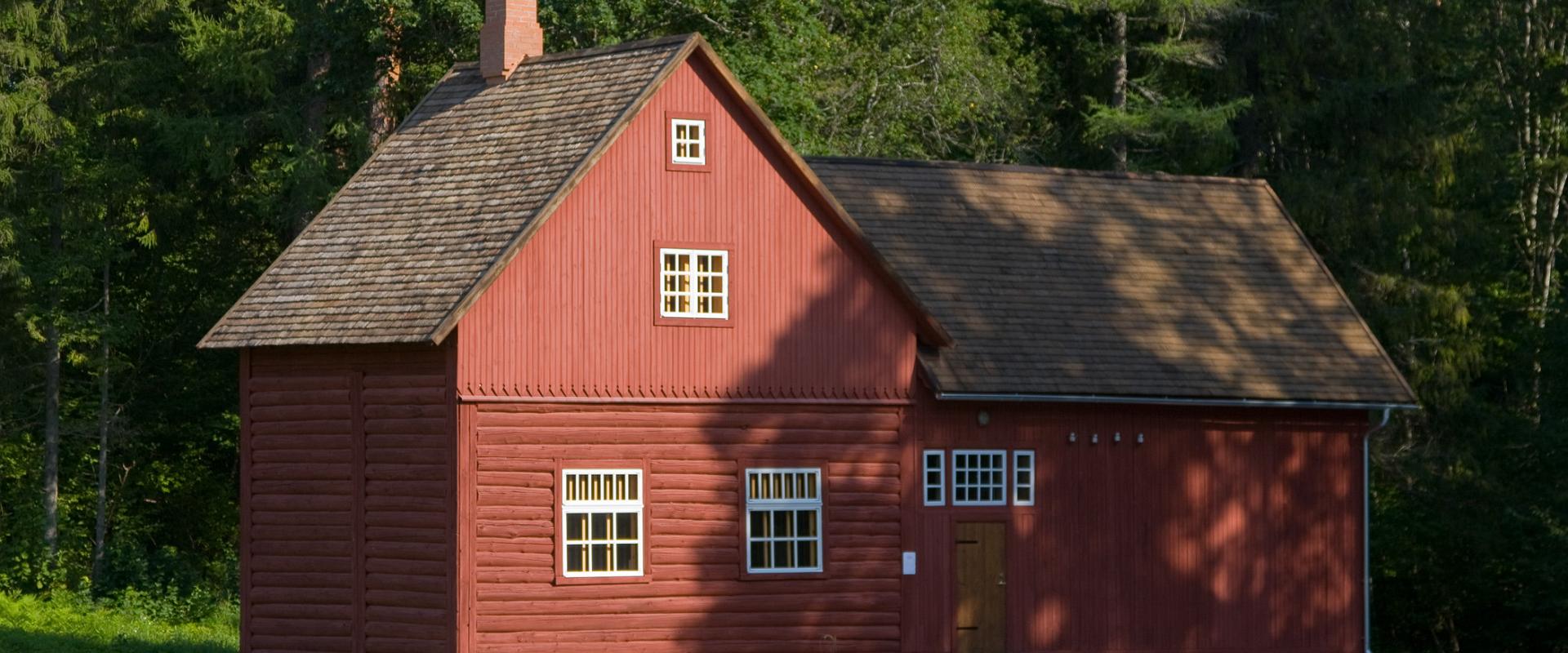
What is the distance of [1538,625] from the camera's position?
104 ft

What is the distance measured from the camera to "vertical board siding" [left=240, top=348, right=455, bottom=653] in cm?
2300

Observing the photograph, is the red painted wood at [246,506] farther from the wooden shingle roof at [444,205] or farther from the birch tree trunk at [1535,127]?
the birch tree trunk at [1535,127]

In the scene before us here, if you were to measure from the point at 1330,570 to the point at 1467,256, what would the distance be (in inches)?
494

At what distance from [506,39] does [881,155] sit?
1444 centimetres

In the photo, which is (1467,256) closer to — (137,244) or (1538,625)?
(1538,625)

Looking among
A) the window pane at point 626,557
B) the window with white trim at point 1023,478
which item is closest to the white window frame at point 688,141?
the window pane at point 626,557

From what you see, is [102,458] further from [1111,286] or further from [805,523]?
[1111,286]

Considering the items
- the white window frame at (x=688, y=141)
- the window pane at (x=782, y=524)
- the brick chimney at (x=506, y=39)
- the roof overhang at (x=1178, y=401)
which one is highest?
the brick chimney at (x=506, y=39)

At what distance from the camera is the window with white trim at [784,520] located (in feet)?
79.5

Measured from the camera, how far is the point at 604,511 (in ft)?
76.7

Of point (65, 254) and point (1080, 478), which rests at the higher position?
point (65, 254)

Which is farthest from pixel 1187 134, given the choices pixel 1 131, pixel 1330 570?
pixel 1 131

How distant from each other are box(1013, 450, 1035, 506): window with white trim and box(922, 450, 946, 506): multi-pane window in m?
0.98

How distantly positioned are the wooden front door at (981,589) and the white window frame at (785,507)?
1.93 m
